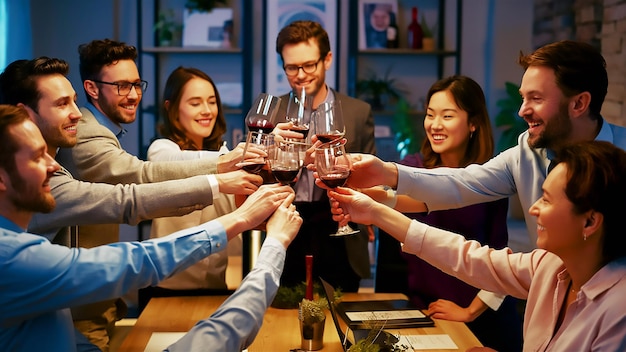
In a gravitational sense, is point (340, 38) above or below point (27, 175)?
above

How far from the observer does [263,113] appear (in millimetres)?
2641

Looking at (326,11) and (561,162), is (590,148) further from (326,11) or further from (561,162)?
(326,11)

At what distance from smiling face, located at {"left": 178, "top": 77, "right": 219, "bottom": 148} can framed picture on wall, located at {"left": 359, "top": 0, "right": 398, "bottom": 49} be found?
2.78 m

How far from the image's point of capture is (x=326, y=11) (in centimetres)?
624

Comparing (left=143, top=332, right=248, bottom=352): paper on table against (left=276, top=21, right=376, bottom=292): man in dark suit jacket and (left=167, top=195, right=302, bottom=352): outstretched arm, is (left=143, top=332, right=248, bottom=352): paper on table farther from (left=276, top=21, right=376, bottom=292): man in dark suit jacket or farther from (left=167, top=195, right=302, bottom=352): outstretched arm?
(left=276, top=21, right=376, bottom=292): man in dark suit jacket

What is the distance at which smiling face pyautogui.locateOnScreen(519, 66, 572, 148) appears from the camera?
263 centimetres

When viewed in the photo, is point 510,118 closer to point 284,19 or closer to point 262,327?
point 284,19

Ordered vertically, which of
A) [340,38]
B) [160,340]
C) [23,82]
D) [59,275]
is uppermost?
[340,38]

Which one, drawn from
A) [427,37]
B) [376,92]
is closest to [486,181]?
[376,92]

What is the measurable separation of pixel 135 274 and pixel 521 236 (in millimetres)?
4470

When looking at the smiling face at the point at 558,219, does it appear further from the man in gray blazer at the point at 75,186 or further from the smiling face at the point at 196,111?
the smiling face at the point at 196,111

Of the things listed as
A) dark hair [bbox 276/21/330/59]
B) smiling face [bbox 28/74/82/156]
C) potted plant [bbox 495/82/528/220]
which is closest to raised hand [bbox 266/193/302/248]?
smiling face [bbox 28/74/82/156]

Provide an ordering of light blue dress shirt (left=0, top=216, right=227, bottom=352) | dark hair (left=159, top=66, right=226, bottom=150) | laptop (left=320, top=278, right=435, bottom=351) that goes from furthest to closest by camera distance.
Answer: dark hair (left=159, top=66, right=226, bottom=150) → laptop (left=320, top=278, right=435, bottom=351) → light blue dress shirt (left=0, top=216, right=227, bottom=352)

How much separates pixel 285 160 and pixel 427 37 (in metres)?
4.40
